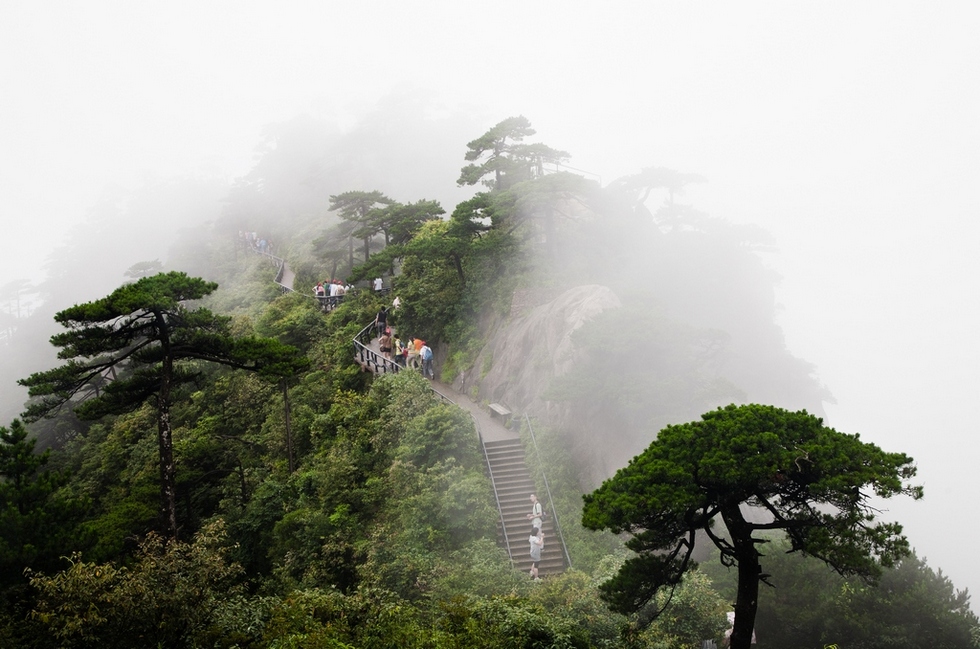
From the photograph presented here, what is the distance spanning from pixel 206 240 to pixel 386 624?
221ft

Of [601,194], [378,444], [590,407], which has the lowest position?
[378,444]

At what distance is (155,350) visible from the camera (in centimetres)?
1627

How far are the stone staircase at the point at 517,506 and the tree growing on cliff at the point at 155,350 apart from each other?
7.42 meters

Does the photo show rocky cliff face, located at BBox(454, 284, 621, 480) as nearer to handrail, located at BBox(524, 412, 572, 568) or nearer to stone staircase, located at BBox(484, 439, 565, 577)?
handrail, located at BBox(524, 412, 572, 568)

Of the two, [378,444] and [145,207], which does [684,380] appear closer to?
[378,444]

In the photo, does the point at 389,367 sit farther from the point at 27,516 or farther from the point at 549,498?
the point at 27,516

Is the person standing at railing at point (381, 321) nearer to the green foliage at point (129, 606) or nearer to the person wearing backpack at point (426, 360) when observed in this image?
the person wearing backpack at point (426, 360)

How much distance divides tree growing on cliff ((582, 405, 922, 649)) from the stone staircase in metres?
6.74

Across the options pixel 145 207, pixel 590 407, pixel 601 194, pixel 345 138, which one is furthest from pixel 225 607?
pixel 145 207

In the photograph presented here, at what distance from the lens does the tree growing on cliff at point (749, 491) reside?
8297 millimetres

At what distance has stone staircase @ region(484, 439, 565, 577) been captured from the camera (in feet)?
53.1

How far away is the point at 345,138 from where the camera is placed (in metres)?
78.5

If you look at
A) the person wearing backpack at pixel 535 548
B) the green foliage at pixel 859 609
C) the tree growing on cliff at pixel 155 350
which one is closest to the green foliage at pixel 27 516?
the tree growing on cliff at pixel 155 350

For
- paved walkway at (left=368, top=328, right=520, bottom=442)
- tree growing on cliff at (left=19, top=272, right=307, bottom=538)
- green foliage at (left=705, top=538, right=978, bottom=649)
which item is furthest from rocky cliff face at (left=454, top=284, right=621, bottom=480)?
Result: tree growing on cliff at (left=19, top=272, right=307, bottom=538)
